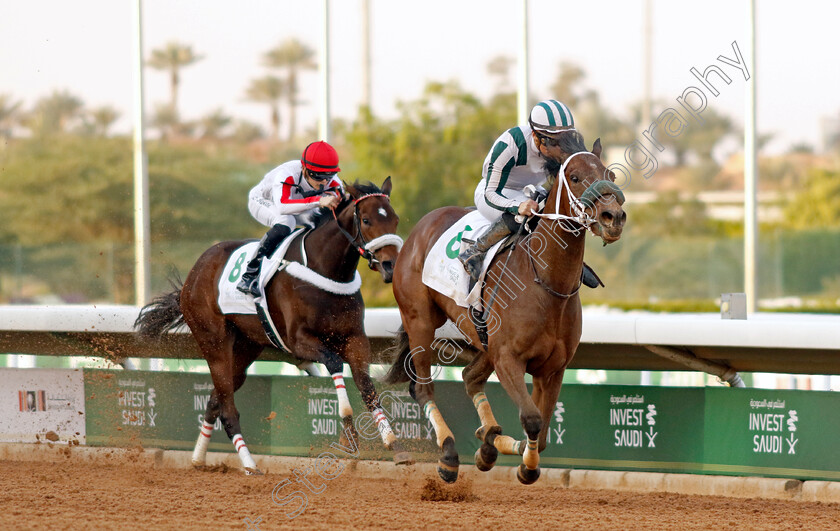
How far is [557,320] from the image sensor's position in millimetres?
5398

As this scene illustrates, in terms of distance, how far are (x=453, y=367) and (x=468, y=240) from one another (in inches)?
68.7

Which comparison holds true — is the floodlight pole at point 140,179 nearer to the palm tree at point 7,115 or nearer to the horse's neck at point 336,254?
the horse's neck at point 336,254

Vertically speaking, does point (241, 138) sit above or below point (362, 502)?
above

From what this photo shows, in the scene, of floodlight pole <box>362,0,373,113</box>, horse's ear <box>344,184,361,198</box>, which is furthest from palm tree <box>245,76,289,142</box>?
horse's ear <box>344,184,361,198</box>

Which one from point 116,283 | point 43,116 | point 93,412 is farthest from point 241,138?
point 93,412

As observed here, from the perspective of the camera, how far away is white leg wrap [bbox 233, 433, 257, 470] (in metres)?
7.05

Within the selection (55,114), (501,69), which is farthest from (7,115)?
(501,69)

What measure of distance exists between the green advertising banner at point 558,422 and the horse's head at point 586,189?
154cm

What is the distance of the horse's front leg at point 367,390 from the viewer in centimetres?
620

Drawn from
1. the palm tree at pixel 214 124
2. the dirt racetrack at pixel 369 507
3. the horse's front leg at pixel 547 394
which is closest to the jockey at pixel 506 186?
the horse's front leg at pixel 547 394

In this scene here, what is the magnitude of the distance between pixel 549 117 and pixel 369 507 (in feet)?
7.47

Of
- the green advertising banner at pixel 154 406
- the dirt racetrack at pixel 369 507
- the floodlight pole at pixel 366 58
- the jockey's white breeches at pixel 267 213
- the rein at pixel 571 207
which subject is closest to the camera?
the rein at pixel 571 207

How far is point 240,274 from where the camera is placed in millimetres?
7223

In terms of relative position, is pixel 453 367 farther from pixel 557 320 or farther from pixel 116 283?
pixel 116 283
